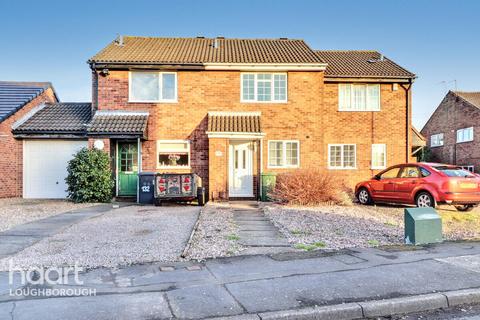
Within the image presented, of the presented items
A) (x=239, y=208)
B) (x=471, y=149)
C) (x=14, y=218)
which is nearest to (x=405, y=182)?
(x=239, y=208)

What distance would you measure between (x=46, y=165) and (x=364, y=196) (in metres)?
13.7

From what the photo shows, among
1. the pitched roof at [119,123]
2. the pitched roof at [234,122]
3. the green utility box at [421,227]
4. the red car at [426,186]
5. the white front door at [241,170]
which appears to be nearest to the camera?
the green utility box at [421,227]

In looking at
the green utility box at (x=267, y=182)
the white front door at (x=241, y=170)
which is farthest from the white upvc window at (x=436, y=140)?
the green utility box at (x=267, y=182)

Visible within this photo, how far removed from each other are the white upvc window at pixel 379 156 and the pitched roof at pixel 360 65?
3309mm

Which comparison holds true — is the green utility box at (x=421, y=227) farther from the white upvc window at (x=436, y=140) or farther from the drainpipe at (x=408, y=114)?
the white upvc window at (x=436, y=140)

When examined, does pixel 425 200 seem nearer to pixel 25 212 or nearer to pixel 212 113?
pixel 212 113

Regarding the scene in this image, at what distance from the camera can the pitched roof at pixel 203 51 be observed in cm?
1633

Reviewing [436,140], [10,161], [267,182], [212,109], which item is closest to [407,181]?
[267,182]

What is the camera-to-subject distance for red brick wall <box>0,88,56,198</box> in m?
16.2

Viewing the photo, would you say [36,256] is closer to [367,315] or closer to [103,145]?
[367,315]

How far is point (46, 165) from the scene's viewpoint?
16812 mm

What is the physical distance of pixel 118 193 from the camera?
51.9ft

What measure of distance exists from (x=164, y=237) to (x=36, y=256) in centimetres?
240

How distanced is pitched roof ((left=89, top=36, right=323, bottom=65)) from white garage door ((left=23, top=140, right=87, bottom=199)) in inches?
164
